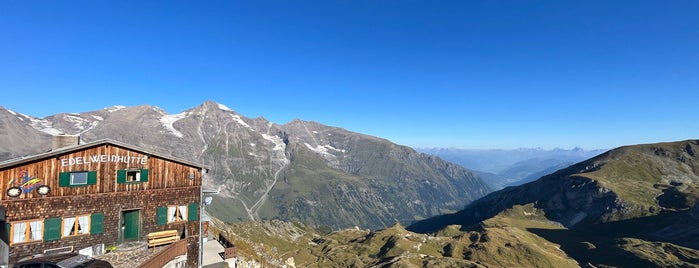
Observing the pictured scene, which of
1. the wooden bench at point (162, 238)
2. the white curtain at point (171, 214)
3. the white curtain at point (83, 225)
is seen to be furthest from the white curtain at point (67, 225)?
the white curtain at point (171, 214)

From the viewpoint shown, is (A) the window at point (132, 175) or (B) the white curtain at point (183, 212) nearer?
(A) the window at point (132, 175)

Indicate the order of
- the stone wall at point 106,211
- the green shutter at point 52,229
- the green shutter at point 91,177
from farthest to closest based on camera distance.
Answer: the green shutter at point 91,177
the green shutter at point 52,229
the stone wall at point 106,211

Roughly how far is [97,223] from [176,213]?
21.5ft

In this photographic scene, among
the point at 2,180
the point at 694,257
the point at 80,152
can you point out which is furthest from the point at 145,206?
the point at 694,257

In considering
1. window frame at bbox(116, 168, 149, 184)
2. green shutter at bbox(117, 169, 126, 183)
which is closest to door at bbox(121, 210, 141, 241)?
window frame at bbox(116, 168, 149, 184)

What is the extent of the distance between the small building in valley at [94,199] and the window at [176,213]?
0.09 m

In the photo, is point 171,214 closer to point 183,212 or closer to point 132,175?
point 183,212

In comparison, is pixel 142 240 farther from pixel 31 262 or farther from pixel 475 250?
pixel 475 250

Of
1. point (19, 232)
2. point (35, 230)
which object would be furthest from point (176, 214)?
point (19, 232)

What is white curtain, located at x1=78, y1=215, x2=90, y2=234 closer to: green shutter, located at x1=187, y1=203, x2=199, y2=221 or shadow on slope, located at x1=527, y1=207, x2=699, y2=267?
green shutter, located at x1=187, y1=203, x2=199, y2=221

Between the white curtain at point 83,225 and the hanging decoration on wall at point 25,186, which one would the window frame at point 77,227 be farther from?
the hanging decoration on wall at point 25,186

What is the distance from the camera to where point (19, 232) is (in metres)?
27.0

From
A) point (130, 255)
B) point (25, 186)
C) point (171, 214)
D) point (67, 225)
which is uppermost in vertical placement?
point (25, 186)

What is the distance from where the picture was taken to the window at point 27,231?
26.9m
